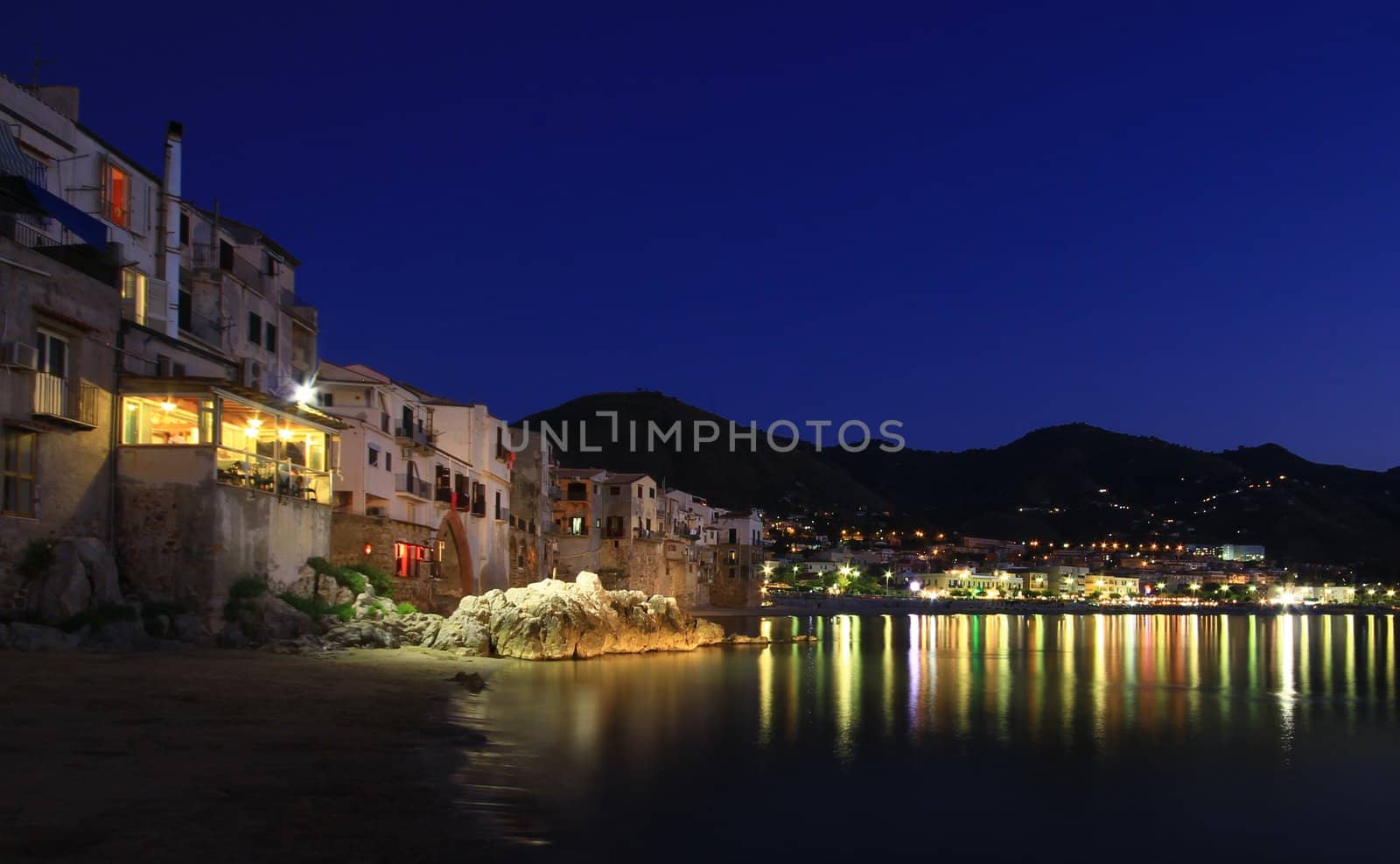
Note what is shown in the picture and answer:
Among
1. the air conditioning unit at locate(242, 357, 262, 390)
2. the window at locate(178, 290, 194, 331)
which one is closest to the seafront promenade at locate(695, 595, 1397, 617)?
the air conditioning unit at locate(242, 357, 262, 390)

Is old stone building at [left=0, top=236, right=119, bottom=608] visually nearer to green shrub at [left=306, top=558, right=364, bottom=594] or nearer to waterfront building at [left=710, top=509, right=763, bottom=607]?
green shrub at [left=306, top=558, right=364, bottom=594]

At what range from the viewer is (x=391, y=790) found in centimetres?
1405

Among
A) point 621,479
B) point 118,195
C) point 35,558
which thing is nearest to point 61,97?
point 118,195

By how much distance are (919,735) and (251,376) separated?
20743 mm

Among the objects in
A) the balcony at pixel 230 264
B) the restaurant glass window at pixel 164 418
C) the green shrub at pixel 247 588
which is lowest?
the green shrub at pixel 247 588

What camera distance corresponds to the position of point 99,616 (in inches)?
959

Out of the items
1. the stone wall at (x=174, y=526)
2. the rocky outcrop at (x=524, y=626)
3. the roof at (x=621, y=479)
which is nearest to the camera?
the stone wall at (x=174, y=526)

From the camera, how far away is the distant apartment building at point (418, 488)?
134 feet

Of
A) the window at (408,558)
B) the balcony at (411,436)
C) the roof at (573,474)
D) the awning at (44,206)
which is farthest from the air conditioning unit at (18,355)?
the roof at (573,474)

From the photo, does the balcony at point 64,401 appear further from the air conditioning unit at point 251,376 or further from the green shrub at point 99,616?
the air conditioning unit at point 251,376

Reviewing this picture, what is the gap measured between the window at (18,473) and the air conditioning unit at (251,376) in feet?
20.5

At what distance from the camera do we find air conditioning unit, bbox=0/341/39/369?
23.4 metres

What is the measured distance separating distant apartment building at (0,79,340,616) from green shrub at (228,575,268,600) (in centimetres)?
24

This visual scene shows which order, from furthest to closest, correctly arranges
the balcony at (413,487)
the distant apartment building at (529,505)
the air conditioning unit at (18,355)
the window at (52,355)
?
the distant apartment building at (529,505), the balcony at (413,487), the window at (52,355), the air conditioning unit at (18,355)
